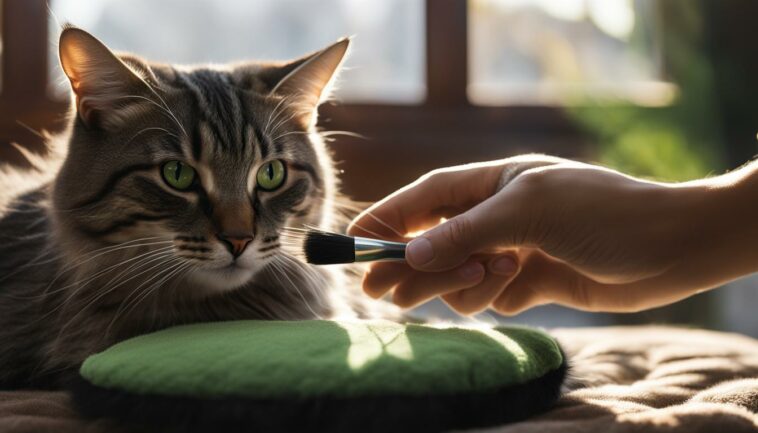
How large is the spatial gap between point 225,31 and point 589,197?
81.0 inches

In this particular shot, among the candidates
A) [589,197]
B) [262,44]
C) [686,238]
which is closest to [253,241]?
[589,197]

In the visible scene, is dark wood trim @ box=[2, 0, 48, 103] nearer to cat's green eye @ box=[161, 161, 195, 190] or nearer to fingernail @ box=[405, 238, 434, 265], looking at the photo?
cat's green eye @ box=[161, 161, 195, 190]

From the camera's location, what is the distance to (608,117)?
286 cm

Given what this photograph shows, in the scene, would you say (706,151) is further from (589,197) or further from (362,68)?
(589,197)

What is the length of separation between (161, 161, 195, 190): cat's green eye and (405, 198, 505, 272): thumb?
398mm

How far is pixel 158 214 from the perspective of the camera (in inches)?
49.8

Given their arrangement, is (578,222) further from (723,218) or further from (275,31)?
(275,31)

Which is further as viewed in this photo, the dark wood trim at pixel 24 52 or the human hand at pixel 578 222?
the dark wood trim at pixel 24 52

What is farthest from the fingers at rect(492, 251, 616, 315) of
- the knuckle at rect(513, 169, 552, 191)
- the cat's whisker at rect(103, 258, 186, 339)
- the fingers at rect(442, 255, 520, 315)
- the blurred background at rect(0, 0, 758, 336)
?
the blurred background at rect(0, 0, 758, 336)

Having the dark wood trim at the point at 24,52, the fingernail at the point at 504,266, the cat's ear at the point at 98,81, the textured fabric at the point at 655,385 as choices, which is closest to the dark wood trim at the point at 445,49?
the textured fabric at the point at 655,385

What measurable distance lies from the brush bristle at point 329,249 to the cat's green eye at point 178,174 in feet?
0.78

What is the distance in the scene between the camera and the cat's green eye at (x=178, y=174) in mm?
1286

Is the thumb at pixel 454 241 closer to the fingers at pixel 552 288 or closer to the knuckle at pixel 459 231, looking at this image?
the knuckle at pixel 459 231

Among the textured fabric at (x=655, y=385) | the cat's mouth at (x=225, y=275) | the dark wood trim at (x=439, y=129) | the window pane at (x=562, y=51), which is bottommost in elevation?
the textured fabric at (x=655, y=385)
